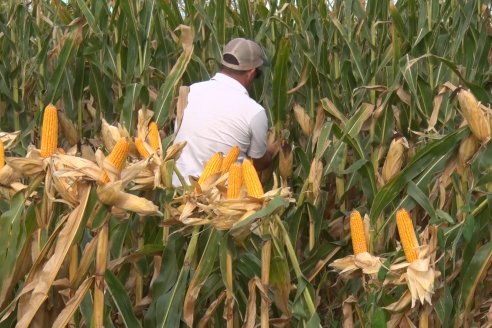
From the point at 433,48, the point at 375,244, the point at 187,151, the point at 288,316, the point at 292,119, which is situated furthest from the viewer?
the point at 292,119

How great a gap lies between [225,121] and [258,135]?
172 mm

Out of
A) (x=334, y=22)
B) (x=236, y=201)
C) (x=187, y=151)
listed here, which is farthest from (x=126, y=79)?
(x=236, y=201)

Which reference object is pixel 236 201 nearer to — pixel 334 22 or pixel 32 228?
pixel 32 228

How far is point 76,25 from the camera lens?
4359 mm

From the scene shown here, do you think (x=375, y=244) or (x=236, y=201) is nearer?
(x=236, y=201)

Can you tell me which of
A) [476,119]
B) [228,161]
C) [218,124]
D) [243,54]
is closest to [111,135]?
[228,161]

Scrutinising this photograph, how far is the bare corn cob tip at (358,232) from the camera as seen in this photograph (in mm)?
2352

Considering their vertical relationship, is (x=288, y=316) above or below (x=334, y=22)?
below

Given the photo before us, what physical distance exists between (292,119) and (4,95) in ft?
5.37

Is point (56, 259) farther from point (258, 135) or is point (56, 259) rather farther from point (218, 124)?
point (258, 135)

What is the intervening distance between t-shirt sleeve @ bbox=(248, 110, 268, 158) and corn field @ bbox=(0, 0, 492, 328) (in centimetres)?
11

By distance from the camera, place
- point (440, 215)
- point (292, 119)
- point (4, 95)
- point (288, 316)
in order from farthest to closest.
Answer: point (4, 95) → point (292, 119) → point (288, 316) → point (440, 215)

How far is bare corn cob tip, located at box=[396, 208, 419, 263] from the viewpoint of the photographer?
226 cm

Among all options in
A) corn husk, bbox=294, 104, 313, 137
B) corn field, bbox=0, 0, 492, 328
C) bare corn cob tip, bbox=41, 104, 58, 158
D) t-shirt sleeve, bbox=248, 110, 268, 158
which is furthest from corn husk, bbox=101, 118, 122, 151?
corn husk, bbox=294, 104, 313, 137
